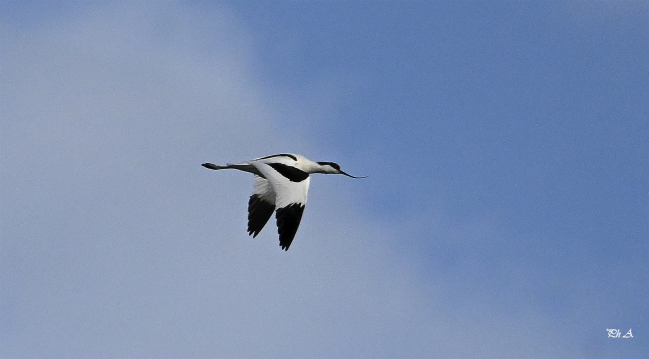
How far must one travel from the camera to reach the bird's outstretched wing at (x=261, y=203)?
19.1m

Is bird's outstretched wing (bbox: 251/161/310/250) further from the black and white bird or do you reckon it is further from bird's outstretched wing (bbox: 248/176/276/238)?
bird's outstretched wing (bbox: 248/176/276/238)

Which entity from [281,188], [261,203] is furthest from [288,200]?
[261,203]

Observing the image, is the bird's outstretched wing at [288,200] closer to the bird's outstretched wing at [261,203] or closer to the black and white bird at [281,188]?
the black and white bird at [281,188]

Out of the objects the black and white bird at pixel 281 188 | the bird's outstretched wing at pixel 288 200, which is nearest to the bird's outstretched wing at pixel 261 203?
the black and white bird at pixel 281 188

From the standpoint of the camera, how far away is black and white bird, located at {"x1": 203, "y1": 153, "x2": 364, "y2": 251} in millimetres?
16266

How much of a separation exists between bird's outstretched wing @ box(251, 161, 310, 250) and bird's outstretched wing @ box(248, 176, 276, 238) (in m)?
2.11

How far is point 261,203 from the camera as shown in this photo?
19172 millimetres

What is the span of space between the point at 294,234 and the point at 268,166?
1820mm

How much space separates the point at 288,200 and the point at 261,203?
2.93 meters

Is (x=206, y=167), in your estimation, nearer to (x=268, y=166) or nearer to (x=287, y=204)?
(x=268, y=166)

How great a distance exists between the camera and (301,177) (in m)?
16.9

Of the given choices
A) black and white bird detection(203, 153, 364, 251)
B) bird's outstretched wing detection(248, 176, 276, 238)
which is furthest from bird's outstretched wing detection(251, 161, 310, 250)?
bird's outstretched wing detection(248, 176, 276, 238)

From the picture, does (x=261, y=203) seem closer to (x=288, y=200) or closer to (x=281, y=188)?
(x=281, y=188)

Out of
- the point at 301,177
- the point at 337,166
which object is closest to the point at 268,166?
the point at 301,177
